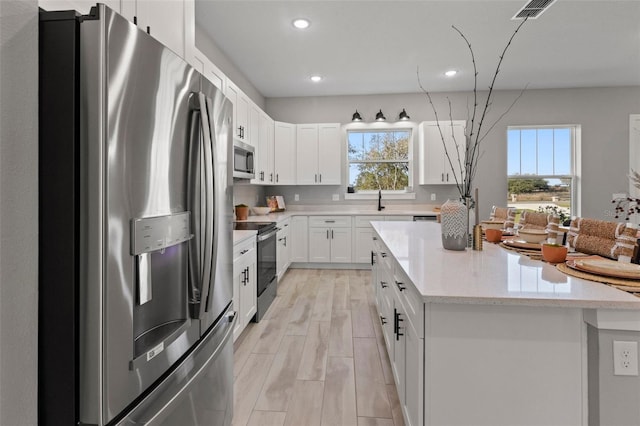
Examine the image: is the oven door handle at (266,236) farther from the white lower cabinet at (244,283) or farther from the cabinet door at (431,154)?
the cabinet door at (431,154)

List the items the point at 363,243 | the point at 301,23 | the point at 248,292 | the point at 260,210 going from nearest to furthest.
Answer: the point at 248,292
the point at 301,23
the point at 260,210
the point at 363,243

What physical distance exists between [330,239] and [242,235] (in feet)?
8.41

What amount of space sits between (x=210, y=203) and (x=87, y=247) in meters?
0.49

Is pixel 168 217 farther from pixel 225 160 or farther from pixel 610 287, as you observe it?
pixel 610 287

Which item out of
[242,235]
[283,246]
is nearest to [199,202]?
[242,235]

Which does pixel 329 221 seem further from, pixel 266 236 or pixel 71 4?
pixel 71 4

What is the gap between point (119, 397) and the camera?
862 millimetres

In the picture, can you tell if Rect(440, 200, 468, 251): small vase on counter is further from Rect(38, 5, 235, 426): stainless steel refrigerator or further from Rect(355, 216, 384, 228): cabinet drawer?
Rect(355, 216, 384, 228): cabinet drawer

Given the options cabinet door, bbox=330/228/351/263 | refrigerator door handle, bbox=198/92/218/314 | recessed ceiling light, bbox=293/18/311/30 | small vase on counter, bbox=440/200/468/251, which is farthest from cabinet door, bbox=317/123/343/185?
refrigerator door handle, bbox=198/92/218/314

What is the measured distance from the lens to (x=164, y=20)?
1.55 m

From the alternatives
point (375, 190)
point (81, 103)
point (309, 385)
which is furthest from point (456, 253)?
point (375, 190)

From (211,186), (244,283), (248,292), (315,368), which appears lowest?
(315,368)
